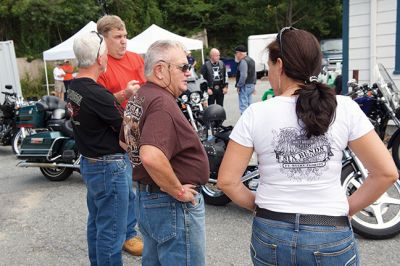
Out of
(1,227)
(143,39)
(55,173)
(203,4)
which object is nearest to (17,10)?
(143,39)

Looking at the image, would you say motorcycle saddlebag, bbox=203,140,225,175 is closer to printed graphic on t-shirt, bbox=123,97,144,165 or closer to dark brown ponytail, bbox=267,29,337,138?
printed graphic on t-shirt, bbox=123,97,144,165

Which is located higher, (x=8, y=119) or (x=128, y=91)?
(x=128, y=91)

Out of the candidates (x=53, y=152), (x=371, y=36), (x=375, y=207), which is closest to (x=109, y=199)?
(x=375, y=207)

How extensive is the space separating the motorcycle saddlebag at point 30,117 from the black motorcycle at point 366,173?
4.66m

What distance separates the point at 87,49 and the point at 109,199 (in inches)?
38.3

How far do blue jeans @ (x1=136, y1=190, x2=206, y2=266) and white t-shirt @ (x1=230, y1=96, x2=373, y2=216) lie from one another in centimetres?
54

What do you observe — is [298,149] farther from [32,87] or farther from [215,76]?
[32,87]

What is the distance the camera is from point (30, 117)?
739 centimetres

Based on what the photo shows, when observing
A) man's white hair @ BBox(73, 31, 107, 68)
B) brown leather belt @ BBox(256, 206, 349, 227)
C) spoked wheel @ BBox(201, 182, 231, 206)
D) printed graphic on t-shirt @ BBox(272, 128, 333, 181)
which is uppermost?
man's white hair @ BBox(73, 31, 107, 68)

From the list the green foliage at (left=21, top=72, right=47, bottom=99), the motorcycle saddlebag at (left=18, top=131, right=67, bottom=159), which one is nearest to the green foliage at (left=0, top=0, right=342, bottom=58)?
the green foliage at (left=21, top=72, right=47, bottom=99)

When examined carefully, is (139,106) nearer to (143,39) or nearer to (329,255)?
(329,255)

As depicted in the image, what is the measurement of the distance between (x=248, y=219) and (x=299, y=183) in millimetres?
2911

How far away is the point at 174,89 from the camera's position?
2211 millimetres

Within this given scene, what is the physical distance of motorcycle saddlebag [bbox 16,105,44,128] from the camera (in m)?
7.08
